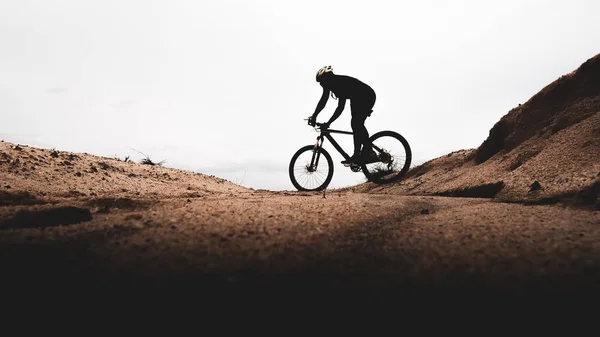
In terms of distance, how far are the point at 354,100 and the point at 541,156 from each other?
7.53 ft

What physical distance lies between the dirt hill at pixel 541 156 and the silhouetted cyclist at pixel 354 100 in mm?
689

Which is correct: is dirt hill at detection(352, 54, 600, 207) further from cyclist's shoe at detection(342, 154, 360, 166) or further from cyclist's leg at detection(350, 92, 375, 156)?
cyclist's leg at detection(350, 92, 375, 156)

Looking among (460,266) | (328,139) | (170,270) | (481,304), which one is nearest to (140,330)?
(170,270)

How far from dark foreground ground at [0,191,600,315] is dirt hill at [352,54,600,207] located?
35.3 inches

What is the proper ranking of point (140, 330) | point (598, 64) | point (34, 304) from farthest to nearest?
point (598, 64) < point (34, 304) < point (140, 330)

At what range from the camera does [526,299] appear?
3.89 feet

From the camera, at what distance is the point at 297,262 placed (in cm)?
141

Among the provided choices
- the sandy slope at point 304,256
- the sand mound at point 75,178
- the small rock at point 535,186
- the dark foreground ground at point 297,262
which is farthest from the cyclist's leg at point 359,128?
the dark foreground ground at point 297,262

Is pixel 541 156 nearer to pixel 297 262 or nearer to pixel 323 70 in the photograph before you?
pixel 323 70

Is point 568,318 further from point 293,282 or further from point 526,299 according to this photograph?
point 293,282

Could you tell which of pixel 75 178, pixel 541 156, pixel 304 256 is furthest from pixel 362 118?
pixel 75 178

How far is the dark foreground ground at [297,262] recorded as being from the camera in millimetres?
1161

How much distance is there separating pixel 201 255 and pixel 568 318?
1.24 m

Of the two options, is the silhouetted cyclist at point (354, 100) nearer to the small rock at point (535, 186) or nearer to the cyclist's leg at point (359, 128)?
the cyclist's leg at point (359, 128)
